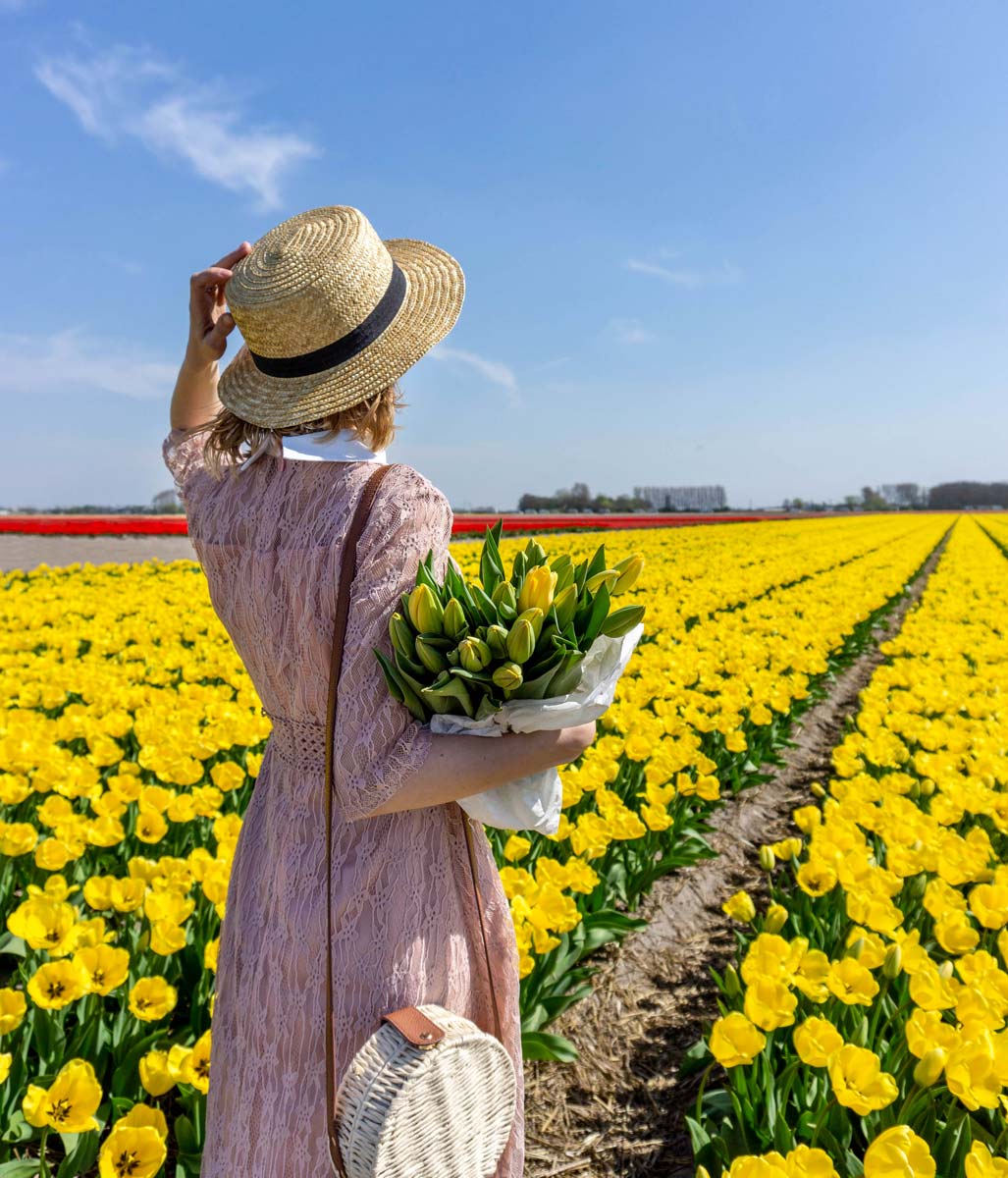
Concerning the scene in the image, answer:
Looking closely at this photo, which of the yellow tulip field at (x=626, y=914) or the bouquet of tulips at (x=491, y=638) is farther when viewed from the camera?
the yellow tulip field at (x=626, y=914)

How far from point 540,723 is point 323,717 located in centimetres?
35

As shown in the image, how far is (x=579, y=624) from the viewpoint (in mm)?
1124

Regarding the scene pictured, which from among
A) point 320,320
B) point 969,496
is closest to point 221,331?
point 320,320

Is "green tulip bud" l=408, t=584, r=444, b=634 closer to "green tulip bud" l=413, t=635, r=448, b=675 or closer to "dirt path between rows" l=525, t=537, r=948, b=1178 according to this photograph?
"green tulip bud" l=413, t=635, r=448, b=675

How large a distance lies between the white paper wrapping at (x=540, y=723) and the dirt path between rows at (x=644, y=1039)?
173 cm

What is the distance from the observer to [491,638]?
1.05 meters

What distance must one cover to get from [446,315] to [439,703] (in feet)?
2.19

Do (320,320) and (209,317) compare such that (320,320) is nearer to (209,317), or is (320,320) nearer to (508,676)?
(209,317)

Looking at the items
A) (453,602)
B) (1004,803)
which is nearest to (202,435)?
(453,602)

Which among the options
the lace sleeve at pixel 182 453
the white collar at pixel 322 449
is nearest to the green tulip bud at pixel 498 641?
the white collar at pixel 322 449

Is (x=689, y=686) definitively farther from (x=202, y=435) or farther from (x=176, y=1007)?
(x=202, y=435)

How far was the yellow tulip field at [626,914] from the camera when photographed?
5.48 feet

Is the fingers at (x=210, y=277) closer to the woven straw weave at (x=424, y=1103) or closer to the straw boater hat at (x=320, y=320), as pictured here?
the straw boater hat at (x=320, y=320)

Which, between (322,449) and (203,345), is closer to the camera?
(322,449)
